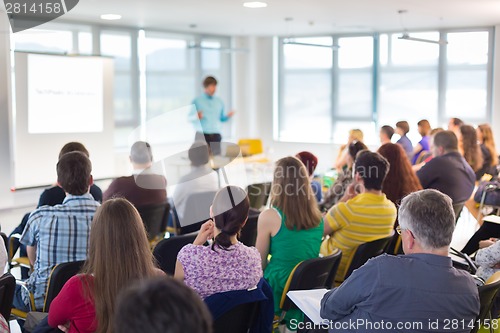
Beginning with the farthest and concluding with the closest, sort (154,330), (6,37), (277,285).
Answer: (6,37) < (277,285) < (154,330)

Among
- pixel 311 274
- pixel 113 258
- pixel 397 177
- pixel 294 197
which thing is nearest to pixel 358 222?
pixel 294 197

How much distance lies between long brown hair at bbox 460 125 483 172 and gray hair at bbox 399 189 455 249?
→ 5568mm

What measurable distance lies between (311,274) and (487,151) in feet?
18.0

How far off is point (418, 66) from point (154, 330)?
11.9 metres

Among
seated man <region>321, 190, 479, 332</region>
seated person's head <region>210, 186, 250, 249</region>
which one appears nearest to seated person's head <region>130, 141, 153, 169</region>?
seated person's head <region>210, 186, 250, 249</region>

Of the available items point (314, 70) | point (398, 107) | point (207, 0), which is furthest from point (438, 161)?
point (314, 70)

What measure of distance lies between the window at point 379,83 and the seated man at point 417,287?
9002 mm

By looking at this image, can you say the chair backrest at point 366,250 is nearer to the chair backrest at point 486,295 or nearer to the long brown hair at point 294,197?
the long brown hair at point 294,197

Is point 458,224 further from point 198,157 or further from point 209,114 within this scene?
point 209,114

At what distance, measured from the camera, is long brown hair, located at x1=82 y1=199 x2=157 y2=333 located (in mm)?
2348

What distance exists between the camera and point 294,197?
3.73m

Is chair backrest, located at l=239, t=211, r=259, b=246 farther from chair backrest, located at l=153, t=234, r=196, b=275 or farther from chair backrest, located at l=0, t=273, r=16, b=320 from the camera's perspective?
chair backrest, located at l=0, t=273, r=16, b=320

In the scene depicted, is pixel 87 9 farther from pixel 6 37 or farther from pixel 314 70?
pixel 314 70

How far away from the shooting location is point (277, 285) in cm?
366
